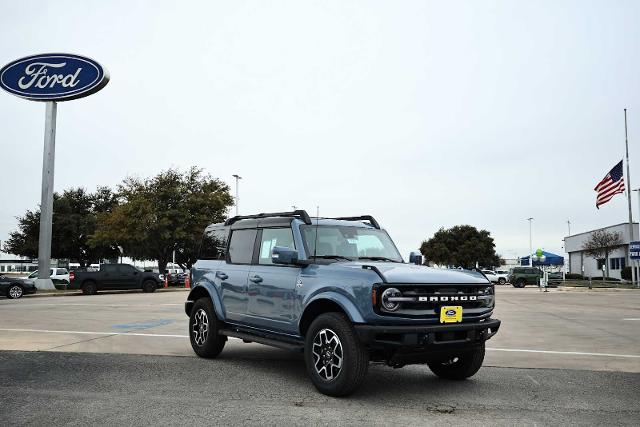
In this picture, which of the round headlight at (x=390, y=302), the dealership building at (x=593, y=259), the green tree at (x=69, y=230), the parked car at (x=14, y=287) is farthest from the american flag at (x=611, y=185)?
the green tree at (x=69, y=230)

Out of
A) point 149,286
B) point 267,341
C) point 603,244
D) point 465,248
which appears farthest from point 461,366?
point 465,248

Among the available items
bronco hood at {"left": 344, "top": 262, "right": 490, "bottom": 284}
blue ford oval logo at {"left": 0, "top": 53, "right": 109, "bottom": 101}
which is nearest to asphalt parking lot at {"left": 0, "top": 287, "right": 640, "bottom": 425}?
bronco hood at {"left": 344, "top": 262, "right": 490, "bottom": 284}

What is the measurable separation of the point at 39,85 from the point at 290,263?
31.5 m

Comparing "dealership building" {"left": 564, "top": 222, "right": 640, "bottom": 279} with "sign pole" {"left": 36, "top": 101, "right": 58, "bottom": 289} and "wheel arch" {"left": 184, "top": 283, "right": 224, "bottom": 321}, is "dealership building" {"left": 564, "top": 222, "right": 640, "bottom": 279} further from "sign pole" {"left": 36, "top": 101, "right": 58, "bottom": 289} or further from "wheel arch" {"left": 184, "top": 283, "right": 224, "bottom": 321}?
"wheel arch" {"left": 184, "top": 283, "right": 224, "bottom": 321}

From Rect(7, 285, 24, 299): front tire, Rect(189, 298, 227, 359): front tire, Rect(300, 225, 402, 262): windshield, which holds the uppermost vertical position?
Rect(300, 225, 402, 262): windshield

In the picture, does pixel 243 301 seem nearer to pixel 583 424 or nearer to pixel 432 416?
pixel 432 416

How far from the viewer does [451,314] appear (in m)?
5.88

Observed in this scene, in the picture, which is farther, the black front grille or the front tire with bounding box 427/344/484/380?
the front tire with bounding box 427/344/484/380

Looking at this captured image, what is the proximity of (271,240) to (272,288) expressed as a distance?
0.75 meters

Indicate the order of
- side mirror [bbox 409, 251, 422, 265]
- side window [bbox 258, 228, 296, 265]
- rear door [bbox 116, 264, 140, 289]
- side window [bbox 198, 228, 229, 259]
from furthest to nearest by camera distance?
rear door [bbox 116, 264, 140, 289], side window [bbox 198, 228, 229, 259], side mirror [bbox 409, 251, 422, 265], side window [bbox 258, 228, 296, 265]

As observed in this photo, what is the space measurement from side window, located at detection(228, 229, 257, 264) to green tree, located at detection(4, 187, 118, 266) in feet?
171

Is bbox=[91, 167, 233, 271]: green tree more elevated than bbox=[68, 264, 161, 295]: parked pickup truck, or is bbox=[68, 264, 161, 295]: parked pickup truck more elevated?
bbox=[91, 167, 233, 271]: green tree

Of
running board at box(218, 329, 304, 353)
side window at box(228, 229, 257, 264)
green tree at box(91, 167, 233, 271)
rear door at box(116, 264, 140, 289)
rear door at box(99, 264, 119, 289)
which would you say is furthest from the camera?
green tree at box(91, 167, 233, 271)

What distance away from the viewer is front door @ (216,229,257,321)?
24.8 feet
